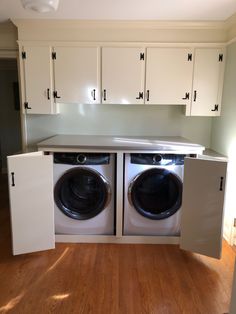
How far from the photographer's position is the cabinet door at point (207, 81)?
8.52 feet

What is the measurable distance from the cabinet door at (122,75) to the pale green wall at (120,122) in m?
0.29

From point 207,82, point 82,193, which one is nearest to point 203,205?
point 82,193

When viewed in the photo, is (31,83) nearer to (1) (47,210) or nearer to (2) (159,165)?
(1) (47,210)

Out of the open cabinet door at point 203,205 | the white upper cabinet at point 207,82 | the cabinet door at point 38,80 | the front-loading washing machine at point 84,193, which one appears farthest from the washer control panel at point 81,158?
the white upper cabinet at point 207,82

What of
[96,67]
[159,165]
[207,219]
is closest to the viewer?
[207,219]

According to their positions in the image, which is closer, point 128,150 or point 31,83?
point 128,150

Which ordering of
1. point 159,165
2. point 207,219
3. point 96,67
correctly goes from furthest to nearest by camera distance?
point 96,67, point 159,165, point 207,219

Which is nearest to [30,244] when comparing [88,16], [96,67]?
[96,67]

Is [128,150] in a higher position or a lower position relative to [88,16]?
lower

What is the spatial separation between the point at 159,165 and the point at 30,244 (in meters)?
1.36

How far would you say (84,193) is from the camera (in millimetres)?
2486

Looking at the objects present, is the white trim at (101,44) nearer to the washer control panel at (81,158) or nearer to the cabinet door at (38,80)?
the cabinet door at (38,80)

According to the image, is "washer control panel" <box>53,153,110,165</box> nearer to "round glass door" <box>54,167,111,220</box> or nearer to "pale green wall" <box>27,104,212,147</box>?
"round glass door" <box>54,167,111,220</box>

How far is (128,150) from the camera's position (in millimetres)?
2271
